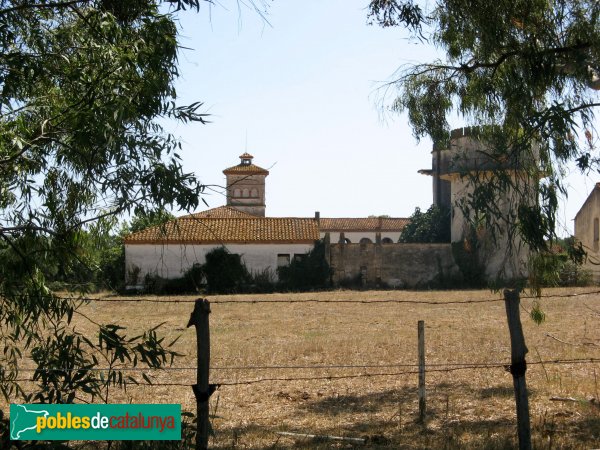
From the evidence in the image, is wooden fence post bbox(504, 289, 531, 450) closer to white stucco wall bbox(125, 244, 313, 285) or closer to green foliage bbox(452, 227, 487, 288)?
white stucco wall bbox(125, 244, 313, 285)

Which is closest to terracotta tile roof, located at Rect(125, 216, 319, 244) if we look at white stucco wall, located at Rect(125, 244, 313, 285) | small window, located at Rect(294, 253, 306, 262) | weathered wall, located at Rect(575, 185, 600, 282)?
white stucco wall, located at Rect(125, 244, 313, 285)

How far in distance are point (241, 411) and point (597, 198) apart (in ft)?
122

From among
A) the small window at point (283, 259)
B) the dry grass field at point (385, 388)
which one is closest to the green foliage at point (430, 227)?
the small window at point (283, 259)

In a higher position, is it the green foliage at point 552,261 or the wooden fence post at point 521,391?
the green foliage at point 552,261

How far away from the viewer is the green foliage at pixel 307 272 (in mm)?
40031

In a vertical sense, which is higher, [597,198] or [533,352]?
[597,198]

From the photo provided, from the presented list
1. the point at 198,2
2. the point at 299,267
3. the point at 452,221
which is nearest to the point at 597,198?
the point at 452,221

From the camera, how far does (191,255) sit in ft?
130

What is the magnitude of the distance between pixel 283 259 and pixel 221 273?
3.96 m

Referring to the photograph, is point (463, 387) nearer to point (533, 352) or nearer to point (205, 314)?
point (533, 352)

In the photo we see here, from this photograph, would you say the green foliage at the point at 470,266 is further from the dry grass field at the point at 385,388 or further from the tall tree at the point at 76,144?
the tall tree at the point at 76,144

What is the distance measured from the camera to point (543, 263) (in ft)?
31.7

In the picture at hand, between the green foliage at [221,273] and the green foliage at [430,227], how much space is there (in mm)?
14527

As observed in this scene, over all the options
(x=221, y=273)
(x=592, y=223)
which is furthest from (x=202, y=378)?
(x=592, y=223)
